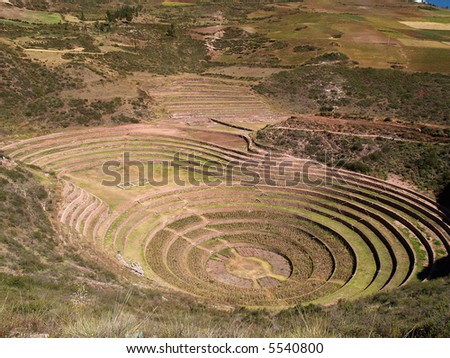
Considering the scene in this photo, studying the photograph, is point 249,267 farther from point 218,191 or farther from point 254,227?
point 218,191

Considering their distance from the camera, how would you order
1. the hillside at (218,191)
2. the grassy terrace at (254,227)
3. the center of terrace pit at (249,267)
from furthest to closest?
the center of terrace pit at (249,267) < the grassy terrace at (254,227) < the hillside at (218,191)

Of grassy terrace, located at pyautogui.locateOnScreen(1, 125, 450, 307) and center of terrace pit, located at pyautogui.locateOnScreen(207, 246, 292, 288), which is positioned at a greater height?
grassy terrace, located at pyautogui.locateOnScreen(1, 125, 450, 307)

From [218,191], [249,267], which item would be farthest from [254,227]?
[218,191]

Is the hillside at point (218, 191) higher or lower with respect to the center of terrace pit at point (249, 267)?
higher

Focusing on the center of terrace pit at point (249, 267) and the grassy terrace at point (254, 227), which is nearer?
the grassy terrace at point (254, 227)

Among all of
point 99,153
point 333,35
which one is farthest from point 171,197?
point 333,35

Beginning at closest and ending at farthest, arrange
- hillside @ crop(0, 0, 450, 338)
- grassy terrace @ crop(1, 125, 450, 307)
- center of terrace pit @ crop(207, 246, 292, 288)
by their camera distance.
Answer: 1. hillside @ crop(0, 0, 450, 338)
2. grassy terrace @ crop(1, 125, 450, 307)
3. center of terrace pit @ crop(207, 246, 292, 288)

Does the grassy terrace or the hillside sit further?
the grassy terrace

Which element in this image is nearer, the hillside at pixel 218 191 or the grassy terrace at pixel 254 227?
the hillside at pixel 218 191

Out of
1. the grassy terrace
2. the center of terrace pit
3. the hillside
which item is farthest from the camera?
the center of terrace pit

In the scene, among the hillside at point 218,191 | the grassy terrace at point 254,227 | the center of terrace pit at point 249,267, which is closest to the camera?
the hillside at point 218,191

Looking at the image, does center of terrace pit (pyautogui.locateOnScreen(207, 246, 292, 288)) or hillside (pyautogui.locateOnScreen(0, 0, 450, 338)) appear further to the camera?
center of terrace pit (pyautogui.locateOnScreen(207, 246, 292, 288))
